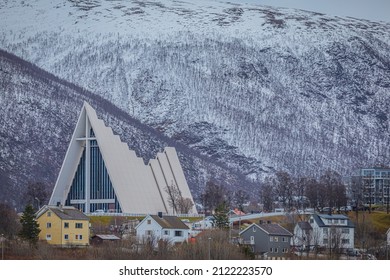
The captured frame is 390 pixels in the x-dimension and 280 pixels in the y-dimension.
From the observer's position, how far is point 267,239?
27797 mm

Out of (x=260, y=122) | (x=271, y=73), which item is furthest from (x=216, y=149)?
(x=271, y=73)

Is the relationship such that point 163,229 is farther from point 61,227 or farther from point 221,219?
point 221,219

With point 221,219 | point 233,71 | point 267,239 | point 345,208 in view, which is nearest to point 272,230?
point 267,239

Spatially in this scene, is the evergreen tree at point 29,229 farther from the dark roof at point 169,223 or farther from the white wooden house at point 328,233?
the white wooden house at point 328,233

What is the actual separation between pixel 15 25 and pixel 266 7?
805 inches

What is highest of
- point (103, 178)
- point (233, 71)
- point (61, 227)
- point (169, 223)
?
point (233, 71)

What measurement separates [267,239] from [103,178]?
17.6 meters

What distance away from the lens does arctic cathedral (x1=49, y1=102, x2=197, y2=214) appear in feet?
143

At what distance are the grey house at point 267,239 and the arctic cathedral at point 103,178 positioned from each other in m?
14.6

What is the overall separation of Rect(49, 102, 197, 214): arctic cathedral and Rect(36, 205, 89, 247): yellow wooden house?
13698 mm

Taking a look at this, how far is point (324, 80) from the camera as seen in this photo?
277 ft

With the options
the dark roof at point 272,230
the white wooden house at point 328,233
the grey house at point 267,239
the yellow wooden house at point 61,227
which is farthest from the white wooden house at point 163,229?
the white wooden house at point 328,233

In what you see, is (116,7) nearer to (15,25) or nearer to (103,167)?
(15,25)

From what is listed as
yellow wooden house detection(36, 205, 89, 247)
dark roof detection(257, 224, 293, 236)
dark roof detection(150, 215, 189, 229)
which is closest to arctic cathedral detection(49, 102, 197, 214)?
dark roof detection(150, 215, 189, 229)
